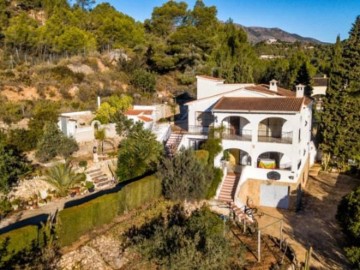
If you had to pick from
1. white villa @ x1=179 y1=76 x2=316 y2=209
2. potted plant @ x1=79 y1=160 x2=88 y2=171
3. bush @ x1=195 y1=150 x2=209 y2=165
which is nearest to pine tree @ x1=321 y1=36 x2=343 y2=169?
white villa @ x1=179 y1=76 x2=316 y2=209

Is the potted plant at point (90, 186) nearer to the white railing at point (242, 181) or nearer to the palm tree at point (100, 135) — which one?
the palm tree at point (100, 135)

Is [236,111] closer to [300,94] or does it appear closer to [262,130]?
[262,130]

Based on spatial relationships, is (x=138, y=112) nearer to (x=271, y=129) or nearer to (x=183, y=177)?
(x=271, y=129)

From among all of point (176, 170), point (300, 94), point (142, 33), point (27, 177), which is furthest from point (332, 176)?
point (142, 33)

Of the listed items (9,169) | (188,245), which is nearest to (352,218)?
(188,245)

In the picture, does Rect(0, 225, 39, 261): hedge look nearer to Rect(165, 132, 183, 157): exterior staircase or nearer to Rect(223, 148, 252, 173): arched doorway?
Rect(165, 132, 183, 157): exterior staircase

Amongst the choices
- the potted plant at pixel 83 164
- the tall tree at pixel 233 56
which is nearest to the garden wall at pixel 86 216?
the potted plant at pixel 83 164
